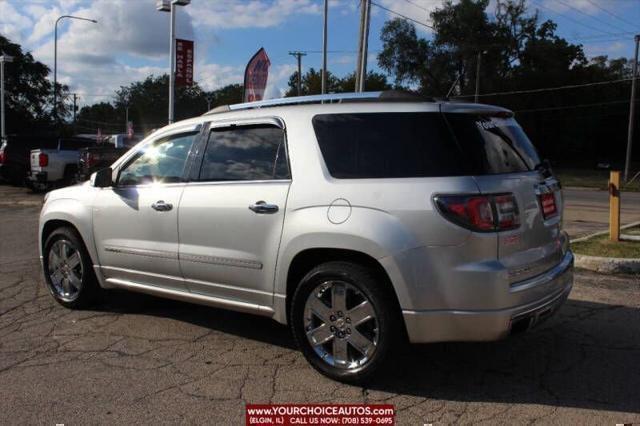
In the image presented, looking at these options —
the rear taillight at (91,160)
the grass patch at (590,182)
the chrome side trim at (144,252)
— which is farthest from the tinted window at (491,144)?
the grass patch at (590,182)

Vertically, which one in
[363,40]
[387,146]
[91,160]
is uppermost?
[363,40]

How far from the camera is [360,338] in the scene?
3.88 m

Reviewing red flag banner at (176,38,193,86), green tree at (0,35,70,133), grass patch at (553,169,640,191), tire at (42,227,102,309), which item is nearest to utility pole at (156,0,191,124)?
red flag banner at (176,38,193,86)

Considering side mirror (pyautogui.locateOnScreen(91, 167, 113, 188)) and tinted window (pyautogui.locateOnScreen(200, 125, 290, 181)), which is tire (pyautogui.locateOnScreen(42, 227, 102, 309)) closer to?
side mirror (pyautogui.locateOnScreen(91, 167, 113, 188))

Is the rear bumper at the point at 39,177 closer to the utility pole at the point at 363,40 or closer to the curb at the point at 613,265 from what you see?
the utility pole at the point at 363,40

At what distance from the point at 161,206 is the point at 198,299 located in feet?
2.63

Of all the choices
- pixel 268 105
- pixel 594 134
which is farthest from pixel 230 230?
pixel 594 134

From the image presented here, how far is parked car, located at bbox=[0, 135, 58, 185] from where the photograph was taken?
19141mm

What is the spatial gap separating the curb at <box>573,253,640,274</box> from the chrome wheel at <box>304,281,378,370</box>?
476cm

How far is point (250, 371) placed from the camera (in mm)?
4219

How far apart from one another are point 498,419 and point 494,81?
55796 mm

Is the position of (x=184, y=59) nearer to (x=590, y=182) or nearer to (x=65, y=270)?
(x=65, y=270)

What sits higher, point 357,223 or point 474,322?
point 357,223

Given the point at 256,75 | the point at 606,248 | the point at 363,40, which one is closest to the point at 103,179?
the point at 606,248
